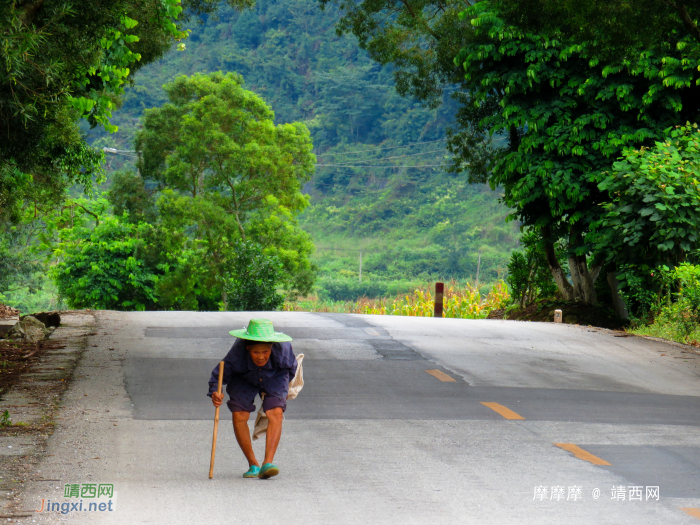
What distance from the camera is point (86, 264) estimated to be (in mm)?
35750

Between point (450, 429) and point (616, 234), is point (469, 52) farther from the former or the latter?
point (450, 429)

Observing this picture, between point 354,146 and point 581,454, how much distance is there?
238 ft

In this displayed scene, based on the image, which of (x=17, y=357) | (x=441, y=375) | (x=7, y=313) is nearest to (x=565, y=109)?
(x=441, y=375)

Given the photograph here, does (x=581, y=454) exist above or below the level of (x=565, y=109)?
below

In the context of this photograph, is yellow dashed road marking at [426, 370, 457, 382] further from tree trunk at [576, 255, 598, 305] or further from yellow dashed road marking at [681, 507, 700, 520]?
tree trunk at [576, 255, 598, 305]

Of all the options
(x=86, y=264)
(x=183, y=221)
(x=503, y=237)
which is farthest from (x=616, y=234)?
(x=503, y=237)

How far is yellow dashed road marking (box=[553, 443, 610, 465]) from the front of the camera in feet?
22.4

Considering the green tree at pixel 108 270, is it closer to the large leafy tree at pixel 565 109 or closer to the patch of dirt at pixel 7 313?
the patch of dirt at pixel 7 313

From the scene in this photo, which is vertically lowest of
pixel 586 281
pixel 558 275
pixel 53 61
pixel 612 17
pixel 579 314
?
pixel 579 314

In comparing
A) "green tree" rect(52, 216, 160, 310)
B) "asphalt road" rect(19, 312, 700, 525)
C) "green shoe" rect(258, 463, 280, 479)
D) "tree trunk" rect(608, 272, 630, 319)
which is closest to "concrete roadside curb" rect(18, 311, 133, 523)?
"asphalt road" rect(19, 312, 700, 525)

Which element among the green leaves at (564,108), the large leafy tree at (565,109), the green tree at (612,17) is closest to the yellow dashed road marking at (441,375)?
the green tree at (612,17)

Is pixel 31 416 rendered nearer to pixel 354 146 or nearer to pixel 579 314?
pixel 579 314

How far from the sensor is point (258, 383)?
6.12 m

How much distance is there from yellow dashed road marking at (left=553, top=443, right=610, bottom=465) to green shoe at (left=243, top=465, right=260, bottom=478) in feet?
9.23
